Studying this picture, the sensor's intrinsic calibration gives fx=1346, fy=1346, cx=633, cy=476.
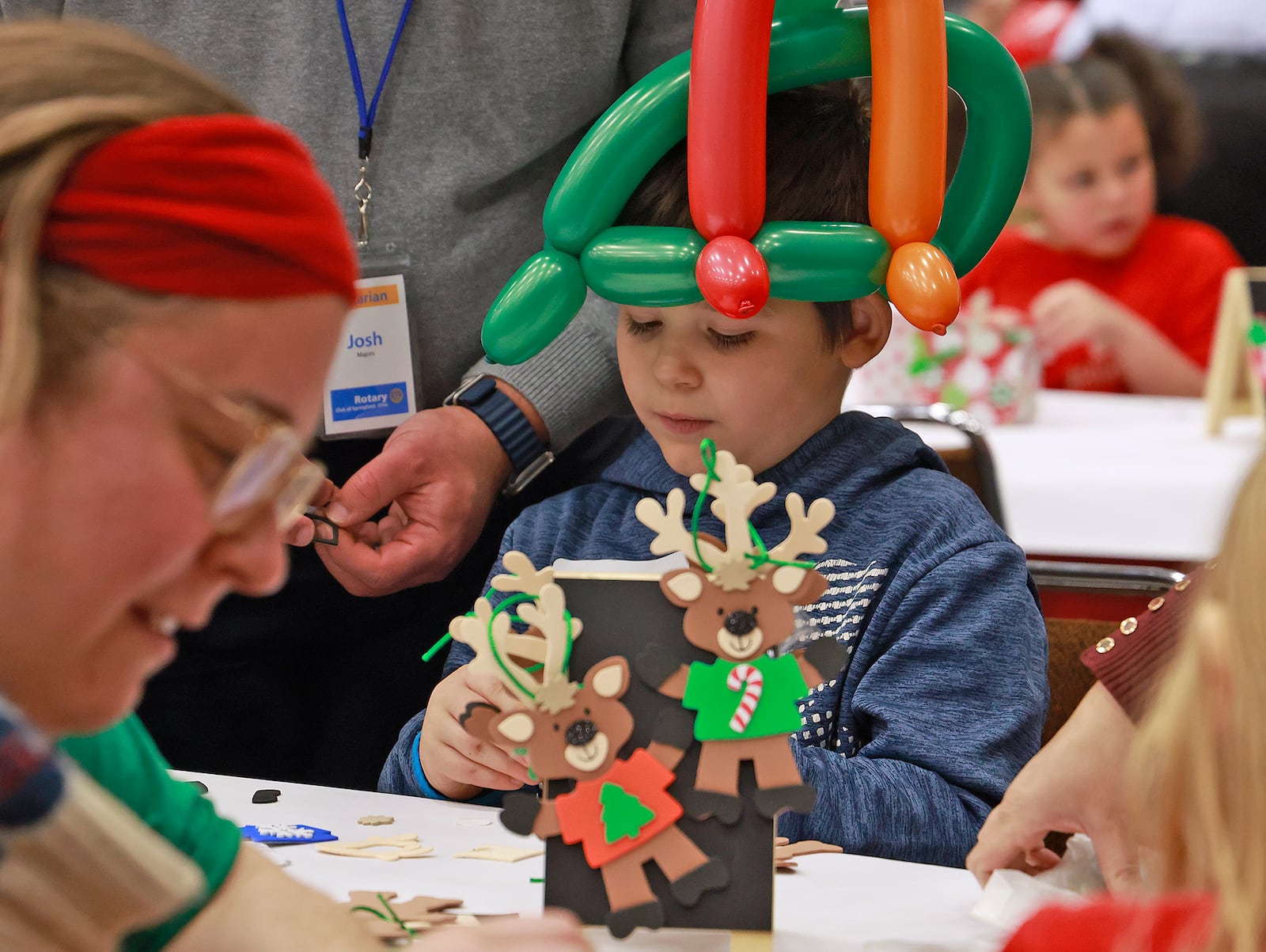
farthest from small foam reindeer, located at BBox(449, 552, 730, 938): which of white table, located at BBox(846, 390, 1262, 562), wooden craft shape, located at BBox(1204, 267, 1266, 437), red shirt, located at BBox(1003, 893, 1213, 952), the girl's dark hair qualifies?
the girl's dark hair

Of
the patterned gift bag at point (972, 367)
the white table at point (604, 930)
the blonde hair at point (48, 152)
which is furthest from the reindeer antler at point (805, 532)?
the patterned gift bag at point (972, 367)

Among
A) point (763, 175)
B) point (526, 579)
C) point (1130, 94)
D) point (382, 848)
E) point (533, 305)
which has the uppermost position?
point (1130, 94)

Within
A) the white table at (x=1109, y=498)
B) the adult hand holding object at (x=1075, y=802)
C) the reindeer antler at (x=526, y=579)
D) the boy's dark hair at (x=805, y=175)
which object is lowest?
the white table at (x=1109, y=498)

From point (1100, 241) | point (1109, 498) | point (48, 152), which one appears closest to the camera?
point (48, 152)

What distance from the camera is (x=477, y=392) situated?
1.35 meters

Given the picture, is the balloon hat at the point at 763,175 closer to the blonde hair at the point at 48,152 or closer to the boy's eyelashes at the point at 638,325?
the boy's eyelashes at the point at 638,325

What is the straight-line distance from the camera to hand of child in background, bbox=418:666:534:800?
983 mm

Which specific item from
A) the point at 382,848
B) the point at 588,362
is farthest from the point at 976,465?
the point at 382,848

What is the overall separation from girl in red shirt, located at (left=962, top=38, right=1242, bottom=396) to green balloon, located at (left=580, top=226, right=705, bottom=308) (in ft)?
8.07

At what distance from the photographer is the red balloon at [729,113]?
1.01 m

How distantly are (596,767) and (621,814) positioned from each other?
0.10ft

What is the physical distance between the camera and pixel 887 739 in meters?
1.01

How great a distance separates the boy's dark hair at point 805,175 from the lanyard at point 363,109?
0.32 metres

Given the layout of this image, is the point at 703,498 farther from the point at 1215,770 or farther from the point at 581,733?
the point at 1215,770
